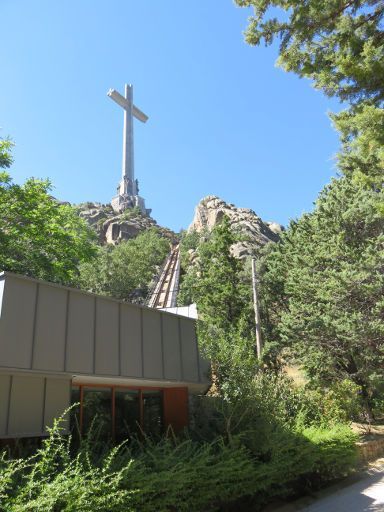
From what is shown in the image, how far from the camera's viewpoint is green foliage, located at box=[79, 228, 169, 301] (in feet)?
165

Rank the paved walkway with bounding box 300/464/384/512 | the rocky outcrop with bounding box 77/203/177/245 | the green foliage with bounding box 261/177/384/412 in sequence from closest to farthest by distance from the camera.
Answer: the paved walkway with bounding box 300/464/384/512 → the green foliage with bounding box 261/177/384/412 → the rocky outcrop with bounding box 77/203/177/245

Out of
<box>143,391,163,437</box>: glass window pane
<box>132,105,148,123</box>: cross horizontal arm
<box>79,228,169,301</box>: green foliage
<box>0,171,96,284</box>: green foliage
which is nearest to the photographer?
<box>143,391,163,437</box>: glass window pane

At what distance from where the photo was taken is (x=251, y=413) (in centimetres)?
1072

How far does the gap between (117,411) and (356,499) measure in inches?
248

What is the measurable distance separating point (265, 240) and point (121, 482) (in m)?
62.1

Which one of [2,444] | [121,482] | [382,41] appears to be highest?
[382,41]

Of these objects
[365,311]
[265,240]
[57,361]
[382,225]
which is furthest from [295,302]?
[265,240]

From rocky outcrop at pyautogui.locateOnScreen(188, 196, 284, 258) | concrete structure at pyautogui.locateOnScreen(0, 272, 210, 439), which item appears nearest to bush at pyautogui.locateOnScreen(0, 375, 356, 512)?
concrete structure at pyautogui.locateOnScreen(0, 272, 210, 439)

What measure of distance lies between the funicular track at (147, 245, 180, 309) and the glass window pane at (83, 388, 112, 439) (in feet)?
98.3

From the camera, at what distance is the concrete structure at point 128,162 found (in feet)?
334

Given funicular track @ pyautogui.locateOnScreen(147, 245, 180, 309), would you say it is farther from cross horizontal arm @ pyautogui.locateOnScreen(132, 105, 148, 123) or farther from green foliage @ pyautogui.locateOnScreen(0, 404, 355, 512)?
cross horizontal arm @ pyautogui.locateOnScreen(132, 105, 148, 123)

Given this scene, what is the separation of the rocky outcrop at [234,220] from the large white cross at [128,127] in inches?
1030

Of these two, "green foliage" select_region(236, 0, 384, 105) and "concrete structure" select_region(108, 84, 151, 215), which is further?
"concrete structure" select_region(108, 84, 151, 215)

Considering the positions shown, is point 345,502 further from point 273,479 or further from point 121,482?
point 121,482
